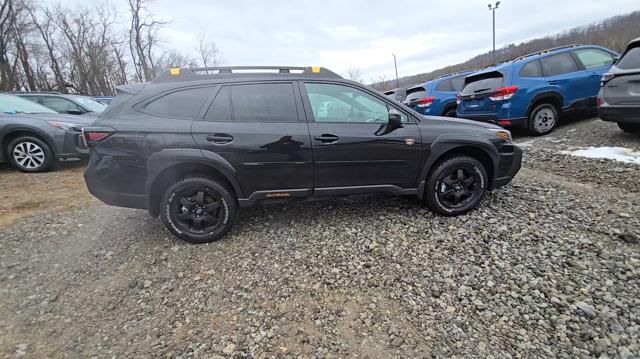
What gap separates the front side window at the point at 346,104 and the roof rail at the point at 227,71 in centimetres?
19

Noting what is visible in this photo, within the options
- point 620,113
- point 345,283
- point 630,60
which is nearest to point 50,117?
point 345,283

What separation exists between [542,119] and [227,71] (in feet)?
21.0

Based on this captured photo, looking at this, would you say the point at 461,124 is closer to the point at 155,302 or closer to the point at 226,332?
the point at 226,332

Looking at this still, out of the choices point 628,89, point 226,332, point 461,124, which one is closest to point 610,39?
point 628,89

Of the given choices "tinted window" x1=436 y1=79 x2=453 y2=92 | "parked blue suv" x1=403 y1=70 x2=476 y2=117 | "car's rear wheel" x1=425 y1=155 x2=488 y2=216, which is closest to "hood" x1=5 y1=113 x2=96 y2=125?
"car's rear wheel" x1=425 y1=155 x2=488 y2=216

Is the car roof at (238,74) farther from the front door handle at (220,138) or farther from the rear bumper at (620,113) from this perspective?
the rear bumper at (620,113)

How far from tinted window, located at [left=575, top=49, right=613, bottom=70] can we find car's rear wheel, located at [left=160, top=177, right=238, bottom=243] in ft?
25.5

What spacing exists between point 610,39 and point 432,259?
62128 millimetres

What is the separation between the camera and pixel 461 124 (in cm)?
365

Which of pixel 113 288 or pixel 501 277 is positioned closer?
pixel 501 277

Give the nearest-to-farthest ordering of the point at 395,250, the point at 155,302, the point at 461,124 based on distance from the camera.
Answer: the point at 155,302, the point at 395,250, the point at 461,124

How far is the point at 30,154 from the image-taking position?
6098 mm

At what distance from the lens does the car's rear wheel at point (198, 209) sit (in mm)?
3164

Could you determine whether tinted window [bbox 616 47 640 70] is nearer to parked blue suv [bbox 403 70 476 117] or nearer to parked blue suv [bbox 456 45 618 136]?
parked blue suv [bbox 456 45 618 136]
